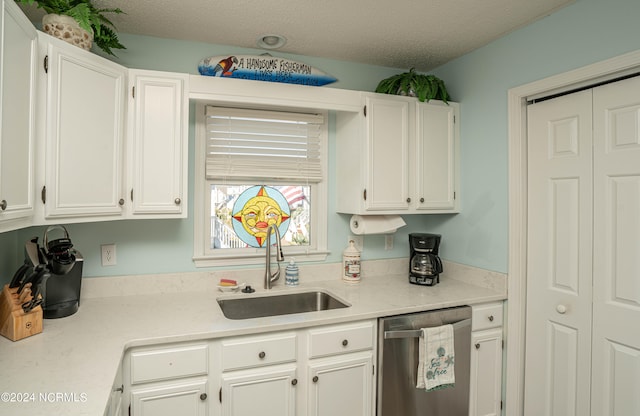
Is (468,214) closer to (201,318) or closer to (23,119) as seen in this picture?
(201,318)

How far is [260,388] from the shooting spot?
1780mm

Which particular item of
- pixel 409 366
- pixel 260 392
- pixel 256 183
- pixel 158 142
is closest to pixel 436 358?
pixel 409 366

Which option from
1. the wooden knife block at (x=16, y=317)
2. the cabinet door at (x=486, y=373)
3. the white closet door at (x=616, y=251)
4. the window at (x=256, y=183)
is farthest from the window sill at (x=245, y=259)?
the white closet door at (x=616, y=251)

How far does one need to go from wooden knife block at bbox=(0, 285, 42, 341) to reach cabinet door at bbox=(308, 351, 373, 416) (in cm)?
123

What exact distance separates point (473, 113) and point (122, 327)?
243 cm

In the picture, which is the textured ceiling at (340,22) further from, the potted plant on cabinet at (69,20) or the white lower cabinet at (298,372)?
the white lower cabinet at (298,372)

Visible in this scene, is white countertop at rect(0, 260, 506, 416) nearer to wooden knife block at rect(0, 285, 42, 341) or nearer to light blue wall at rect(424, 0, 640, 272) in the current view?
wooden knife block at rect(0, 285, 42, 341)

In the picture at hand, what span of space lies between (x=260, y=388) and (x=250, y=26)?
193 cm

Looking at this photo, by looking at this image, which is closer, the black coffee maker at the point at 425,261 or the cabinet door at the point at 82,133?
the cabinet door at the point at 82,133

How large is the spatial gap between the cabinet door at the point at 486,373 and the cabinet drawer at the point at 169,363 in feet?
5.07

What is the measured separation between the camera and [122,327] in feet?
5.54

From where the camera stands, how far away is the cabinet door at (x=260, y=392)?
1.73 m

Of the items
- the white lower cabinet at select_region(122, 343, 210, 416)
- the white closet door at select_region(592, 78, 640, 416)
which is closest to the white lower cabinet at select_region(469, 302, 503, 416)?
the white closet door at select_region(592, 78, 640, 416)

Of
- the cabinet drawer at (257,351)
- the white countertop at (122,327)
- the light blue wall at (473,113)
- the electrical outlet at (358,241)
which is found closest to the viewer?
the white countertop at (122,327)
